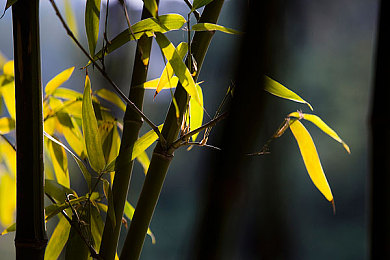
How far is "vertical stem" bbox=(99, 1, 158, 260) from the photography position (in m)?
0.32

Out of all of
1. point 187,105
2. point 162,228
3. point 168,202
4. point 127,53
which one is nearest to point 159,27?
point 187,105

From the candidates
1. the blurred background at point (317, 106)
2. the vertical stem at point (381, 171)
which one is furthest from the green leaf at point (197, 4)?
the blurred background at point (317, 106)

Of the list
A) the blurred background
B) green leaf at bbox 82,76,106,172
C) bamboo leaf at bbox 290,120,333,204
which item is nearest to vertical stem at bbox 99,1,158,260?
green leaf at bbox 82,76,106,172

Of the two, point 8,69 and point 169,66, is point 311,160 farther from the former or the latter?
point 8,69

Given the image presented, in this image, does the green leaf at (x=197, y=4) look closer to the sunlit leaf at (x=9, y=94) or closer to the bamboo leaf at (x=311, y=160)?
the bamboo leaf at (x=311, y=160)

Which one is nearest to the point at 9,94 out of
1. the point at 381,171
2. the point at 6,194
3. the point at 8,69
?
the point at 8,69

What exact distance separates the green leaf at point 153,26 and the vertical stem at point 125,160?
30mm

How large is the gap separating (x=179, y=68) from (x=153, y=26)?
0.05 metres

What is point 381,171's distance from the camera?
0.15 m

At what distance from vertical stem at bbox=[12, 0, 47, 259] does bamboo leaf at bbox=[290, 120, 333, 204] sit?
19 cm

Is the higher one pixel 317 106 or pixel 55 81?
pixel 55 81

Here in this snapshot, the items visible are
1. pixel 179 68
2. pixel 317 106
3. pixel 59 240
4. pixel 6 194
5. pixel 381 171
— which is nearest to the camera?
pixel 381 171

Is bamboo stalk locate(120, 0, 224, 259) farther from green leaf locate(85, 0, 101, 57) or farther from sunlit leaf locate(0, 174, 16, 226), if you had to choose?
sunlit leaf locate(0, 174, 16, 226)

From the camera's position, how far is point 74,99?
0.44m
